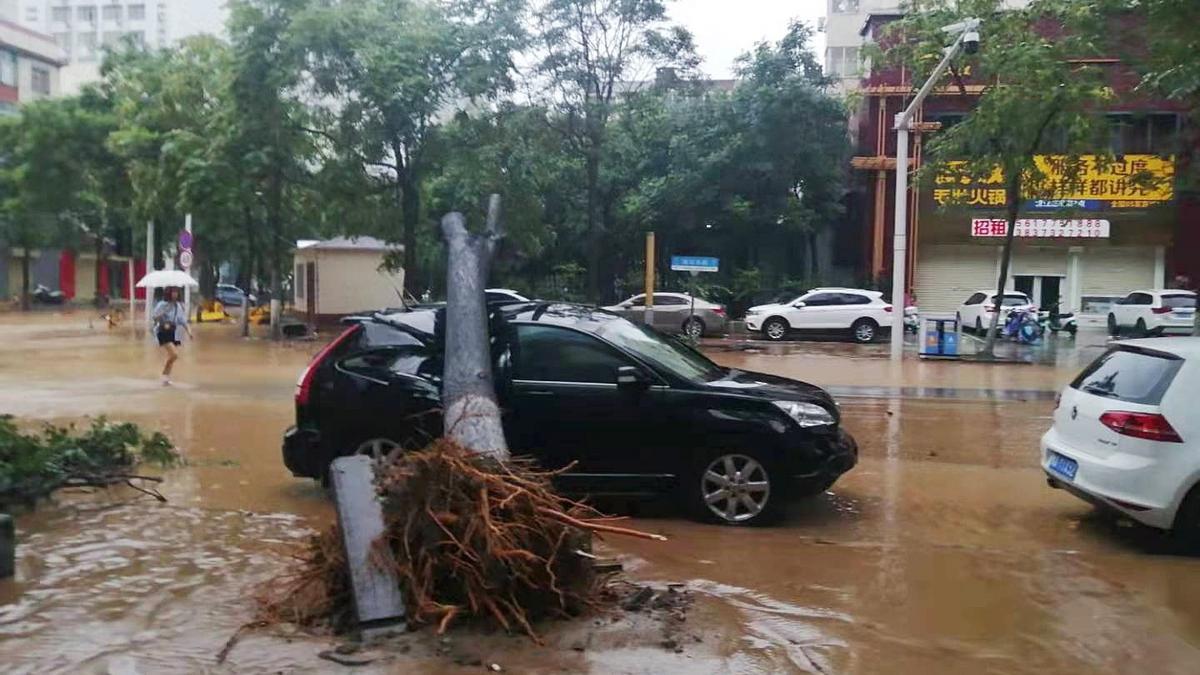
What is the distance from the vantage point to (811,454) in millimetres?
7258

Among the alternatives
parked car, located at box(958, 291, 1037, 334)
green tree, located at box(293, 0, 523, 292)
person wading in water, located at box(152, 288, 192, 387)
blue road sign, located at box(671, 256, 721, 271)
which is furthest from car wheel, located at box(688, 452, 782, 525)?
parked car, located at box(958, 291, 1037, 334)

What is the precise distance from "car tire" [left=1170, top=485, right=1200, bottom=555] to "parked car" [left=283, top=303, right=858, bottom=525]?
2.03 metres

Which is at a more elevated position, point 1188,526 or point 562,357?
point 562,357

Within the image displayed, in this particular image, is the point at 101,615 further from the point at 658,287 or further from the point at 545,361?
the point at 658,287

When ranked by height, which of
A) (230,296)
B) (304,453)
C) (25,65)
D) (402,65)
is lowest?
(304,453)

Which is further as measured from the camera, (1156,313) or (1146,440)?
(1156,313)

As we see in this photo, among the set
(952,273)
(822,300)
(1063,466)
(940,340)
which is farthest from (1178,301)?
(1063,466)

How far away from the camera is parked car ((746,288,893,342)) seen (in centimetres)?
2922

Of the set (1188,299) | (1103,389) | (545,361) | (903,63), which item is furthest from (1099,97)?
(545,361)

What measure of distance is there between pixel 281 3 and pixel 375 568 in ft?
71.7

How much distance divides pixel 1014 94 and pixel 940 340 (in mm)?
5230

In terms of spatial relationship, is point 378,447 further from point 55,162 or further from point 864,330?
point 55,162

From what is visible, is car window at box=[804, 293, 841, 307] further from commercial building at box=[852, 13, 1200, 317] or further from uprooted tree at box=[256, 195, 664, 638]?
uprooted tree at box=[256, 195, 664, 638]

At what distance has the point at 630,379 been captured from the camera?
24.0ft
